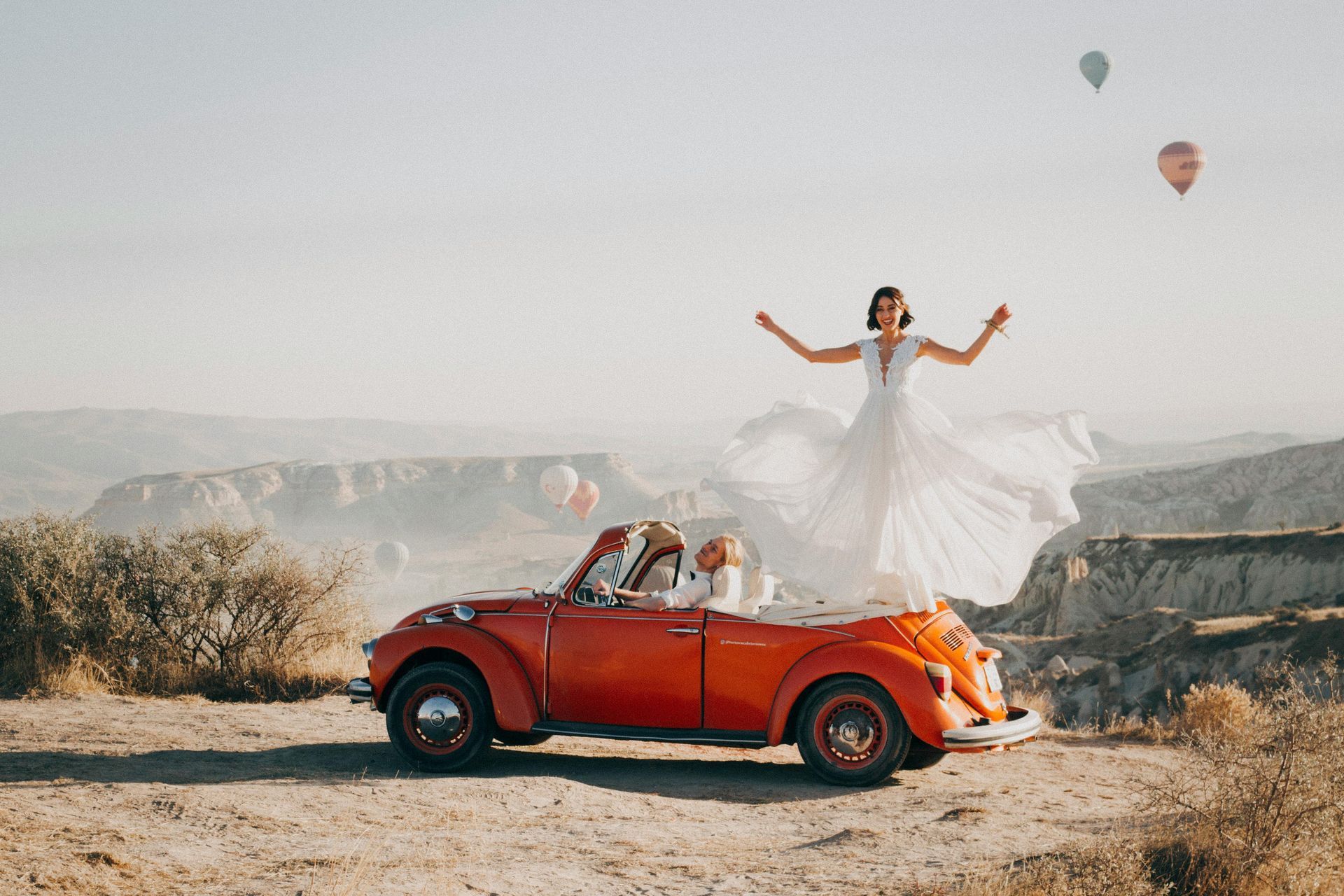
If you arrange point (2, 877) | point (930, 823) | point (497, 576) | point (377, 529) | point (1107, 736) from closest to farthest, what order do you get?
point (2, 877)
point (930, 823)
point (1107, 736)
point (497, 576)
point (377, 529)

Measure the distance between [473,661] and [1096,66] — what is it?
4770cm

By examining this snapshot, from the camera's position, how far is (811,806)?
305 inches

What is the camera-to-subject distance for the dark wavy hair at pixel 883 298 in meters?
9.17

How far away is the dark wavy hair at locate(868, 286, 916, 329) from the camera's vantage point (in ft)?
30.1

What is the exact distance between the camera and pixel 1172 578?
1921 inches

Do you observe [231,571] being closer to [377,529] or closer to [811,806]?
[811,806]

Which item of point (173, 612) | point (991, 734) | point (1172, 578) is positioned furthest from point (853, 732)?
point (1172, 578)

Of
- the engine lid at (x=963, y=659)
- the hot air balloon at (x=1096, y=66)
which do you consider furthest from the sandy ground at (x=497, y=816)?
the hot air balloon at (x=1096, y=66)

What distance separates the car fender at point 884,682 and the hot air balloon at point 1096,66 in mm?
47044

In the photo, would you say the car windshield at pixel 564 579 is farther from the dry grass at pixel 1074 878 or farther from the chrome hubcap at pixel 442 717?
the dry grass at pixel 1074 878

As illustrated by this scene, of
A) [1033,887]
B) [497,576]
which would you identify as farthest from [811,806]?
[497,576]

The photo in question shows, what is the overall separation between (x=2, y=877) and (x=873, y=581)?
5.52 meters

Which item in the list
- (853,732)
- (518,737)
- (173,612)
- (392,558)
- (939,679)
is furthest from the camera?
(392,558)

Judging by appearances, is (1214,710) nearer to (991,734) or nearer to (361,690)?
(991,734)
